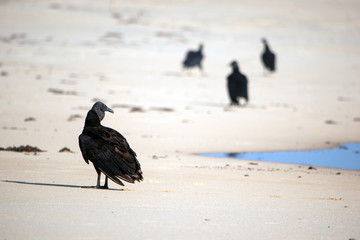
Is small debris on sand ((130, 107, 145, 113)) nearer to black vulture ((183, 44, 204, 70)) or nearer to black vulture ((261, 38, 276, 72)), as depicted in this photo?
black vulture ((183, 44, 204, 70))

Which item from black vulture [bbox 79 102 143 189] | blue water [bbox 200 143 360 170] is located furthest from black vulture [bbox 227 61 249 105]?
black vulture [bbox 79 102 143 189]

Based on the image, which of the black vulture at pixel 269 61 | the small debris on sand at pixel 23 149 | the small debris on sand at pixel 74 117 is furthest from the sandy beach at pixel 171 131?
the black vulture at pixel 269 61

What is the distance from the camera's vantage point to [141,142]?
10.8 m

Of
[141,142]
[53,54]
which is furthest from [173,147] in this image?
[53,54]

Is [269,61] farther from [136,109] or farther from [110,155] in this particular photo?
[110,155]

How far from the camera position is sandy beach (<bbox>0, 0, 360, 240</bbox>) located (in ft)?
18.1

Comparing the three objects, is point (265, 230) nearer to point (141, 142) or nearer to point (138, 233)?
point (138, 233)

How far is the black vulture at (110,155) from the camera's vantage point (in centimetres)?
634

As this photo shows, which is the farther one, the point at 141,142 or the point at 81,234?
the point at 141,142

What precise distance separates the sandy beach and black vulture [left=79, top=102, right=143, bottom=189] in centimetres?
21

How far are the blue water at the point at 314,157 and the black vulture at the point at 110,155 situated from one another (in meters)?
3.69

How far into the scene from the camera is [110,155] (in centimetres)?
639

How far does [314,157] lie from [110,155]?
4.82 m

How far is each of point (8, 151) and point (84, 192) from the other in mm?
2742
